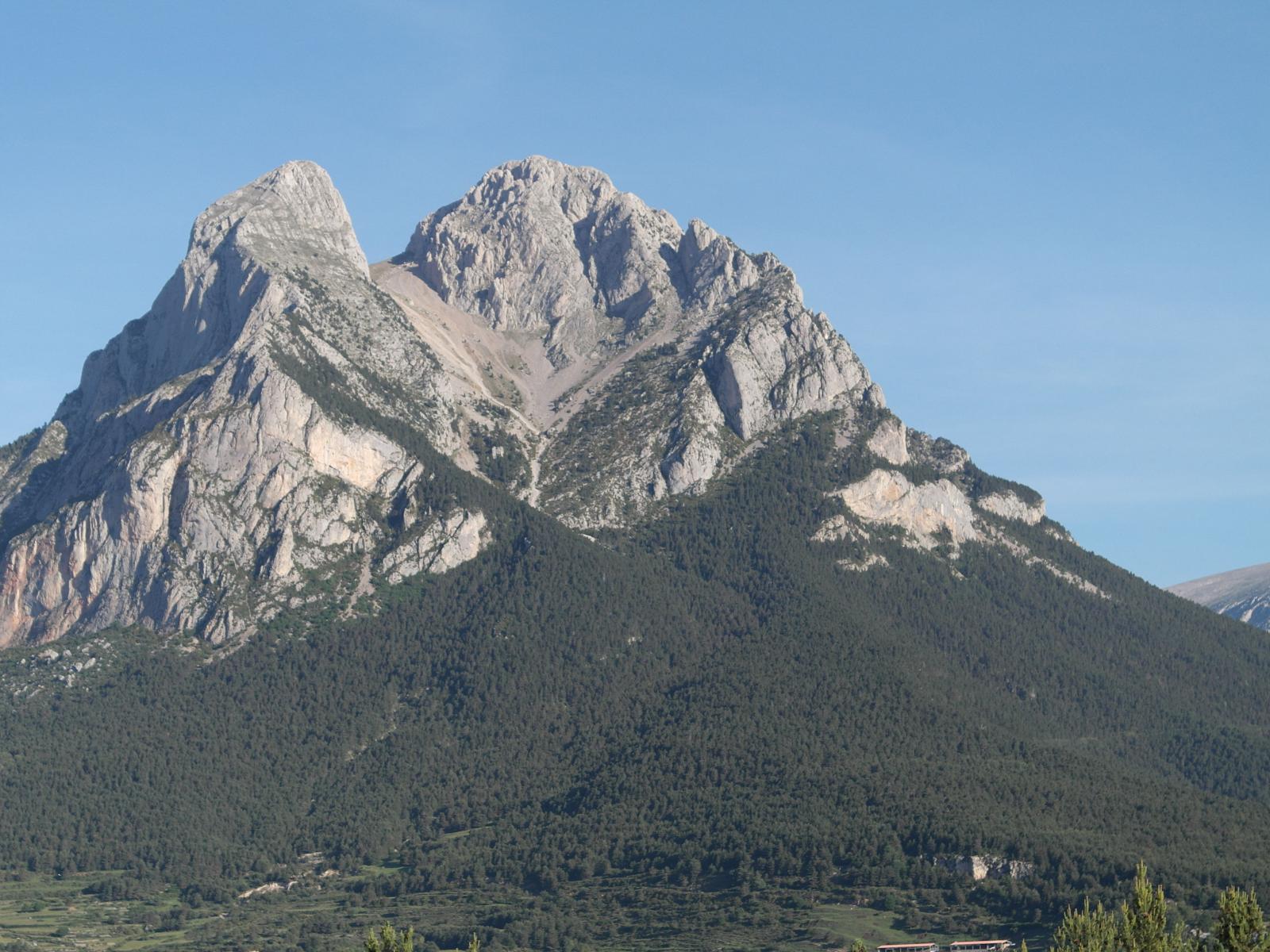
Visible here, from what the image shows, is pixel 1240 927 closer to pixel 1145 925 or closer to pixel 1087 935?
pixel 1145 925

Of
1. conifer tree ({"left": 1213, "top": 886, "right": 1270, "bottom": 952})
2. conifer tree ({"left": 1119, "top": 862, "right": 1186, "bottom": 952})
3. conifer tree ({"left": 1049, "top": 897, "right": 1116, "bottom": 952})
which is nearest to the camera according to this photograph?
conifer tree ({"left": 1213, "top": 886, "right": 1270, "bottom": 952})

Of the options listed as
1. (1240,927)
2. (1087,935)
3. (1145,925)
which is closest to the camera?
(1240,927)

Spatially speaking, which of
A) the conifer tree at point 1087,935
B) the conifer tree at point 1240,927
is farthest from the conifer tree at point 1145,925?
the conifer tree at point 1240,927

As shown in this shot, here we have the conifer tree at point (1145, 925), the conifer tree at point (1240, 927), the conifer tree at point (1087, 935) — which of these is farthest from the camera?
the conifer tree at point (1087, 935)

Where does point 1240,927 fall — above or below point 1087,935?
below

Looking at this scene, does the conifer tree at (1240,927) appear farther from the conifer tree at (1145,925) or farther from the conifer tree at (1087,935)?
the conifer tree at (1087,935)

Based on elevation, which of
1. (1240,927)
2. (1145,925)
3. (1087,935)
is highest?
(1145,925)

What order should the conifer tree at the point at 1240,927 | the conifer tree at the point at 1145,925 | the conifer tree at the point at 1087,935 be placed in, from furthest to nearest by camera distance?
the conifer tree at the point at 1087,935 < the conifer tree at the point at 1145,925 < the conifer tree at the point at 1240,927

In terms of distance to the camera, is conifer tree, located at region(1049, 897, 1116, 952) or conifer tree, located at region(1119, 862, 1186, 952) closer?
conifer tree, located at region(1119, 862, 1186, 952)

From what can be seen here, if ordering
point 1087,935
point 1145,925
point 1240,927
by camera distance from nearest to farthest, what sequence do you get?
point 1240,927, point 1145,925, point 1087,935

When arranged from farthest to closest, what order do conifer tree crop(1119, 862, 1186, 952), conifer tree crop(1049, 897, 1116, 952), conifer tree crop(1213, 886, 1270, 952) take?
conifer tree crop(1049, 897, 1116, 952)
conifer tree crop(1119, 862, 1186, 952)
conifer tree crop(1213, 886, 1270, 952)

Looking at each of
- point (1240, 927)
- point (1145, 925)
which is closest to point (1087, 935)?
point (1145, 925)

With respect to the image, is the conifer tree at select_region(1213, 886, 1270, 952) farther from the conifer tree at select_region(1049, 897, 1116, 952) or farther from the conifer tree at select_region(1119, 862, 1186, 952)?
the conifer tree at select_region(1049, 897, 1116, 952)

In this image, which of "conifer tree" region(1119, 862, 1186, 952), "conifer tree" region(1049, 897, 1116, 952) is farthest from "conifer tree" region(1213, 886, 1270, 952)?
"conifer tree" region(1049, 897, 1116, 952)
